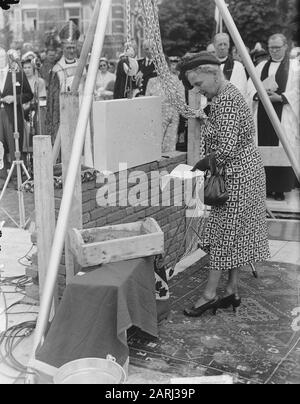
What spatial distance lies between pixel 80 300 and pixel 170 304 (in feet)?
4.05

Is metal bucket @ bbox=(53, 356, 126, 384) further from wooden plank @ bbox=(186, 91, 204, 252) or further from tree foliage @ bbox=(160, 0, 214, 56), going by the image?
tree foliage @ bbox=(160, 0, 214, 56)

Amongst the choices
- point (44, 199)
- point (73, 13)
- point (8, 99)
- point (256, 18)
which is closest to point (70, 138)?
point (44, 199)

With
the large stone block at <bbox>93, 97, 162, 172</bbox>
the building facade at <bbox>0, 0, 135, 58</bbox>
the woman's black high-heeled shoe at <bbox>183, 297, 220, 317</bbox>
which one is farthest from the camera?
the building facade at <bbox>0, 0, 135, 58</bbox>

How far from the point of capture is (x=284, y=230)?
6828mm

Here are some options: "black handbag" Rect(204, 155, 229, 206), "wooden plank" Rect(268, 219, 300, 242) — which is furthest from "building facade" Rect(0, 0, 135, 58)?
"black handbag" Rect(204, 155, 229, 206)

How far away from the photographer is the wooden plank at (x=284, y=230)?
6551 mm

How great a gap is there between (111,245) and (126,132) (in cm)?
133

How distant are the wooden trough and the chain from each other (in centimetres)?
155

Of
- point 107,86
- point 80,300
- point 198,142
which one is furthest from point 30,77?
point 80,300

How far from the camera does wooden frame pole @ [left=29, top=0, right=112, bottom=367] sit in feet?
11.6

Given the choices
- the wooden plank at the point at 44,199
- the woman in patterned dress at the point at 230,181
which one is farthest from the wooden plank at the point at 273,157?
the wooden plank at the point at 44,199

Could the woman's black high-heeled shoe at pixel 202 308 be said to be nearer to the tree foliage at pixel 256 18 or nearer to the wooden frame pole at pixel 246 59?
the wooden frame pole at pixel 246 59

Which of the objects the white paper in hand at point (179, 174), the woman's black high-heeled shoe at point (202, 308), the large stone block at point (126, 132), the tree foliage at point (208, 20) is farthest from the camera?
the tree foliage at point (208, 20)
